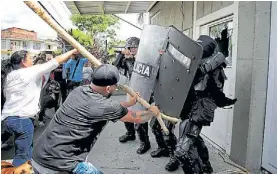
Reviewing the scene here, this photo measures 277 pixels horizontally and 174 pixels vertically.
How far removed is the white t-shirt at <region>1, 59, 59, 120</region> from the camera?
3.14m

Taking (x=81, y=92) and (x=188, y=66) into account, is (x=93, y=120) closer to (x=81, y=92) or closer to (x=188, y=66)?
(x=81, y=92)

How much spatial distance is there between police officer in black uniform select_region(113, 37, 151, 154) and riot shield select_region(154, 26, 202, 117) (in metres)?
1.02

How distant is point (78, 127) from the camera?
6.97 ft

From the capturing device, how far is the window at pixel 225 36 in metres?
4.21

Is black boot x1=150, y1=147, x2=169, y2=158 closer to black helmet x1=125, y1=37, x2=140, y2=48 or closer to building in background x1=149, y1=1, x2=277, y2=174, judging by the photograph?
building in background x1=149, y1=1, x2=277, y2=174

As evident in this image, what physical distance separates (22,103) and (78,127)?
1360mm

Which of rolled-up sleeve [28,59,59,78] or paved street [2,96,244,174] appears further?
paved street [2,96,244,174]

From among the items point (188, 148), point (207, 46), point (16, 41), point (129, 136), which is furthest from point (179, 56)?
point (16, 41)

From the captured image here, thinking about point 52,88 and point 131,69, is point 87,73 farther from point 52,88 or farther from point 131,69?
point 131,69

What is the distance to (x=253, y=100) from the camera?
340cm

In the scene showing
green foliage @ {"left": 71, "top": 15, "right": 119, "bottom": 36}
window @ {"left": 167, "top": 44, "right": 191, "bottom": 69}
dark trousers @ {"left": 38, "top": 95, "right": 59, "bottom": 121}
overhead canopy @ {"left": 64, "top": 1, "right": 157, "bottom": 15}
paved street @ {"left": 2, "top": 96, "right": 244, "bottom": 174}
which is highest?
green foliage @ {"left": 71, "top": 15, "right": 119, "bottom": 36}

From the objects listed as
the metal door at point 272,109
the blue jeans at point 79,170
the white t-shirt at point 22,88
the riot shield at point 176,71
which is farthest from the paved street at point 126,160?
the blue jeans at point 79,170

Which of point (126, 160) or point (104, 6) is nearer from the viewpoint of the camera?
point (126, 160)

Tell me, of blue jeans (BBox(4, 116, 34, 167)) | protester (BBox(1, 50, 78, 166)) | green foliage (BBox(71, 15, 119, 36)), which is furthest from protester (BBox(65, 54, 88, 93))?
green foliage (BBox(71, 15, 119, 36))
